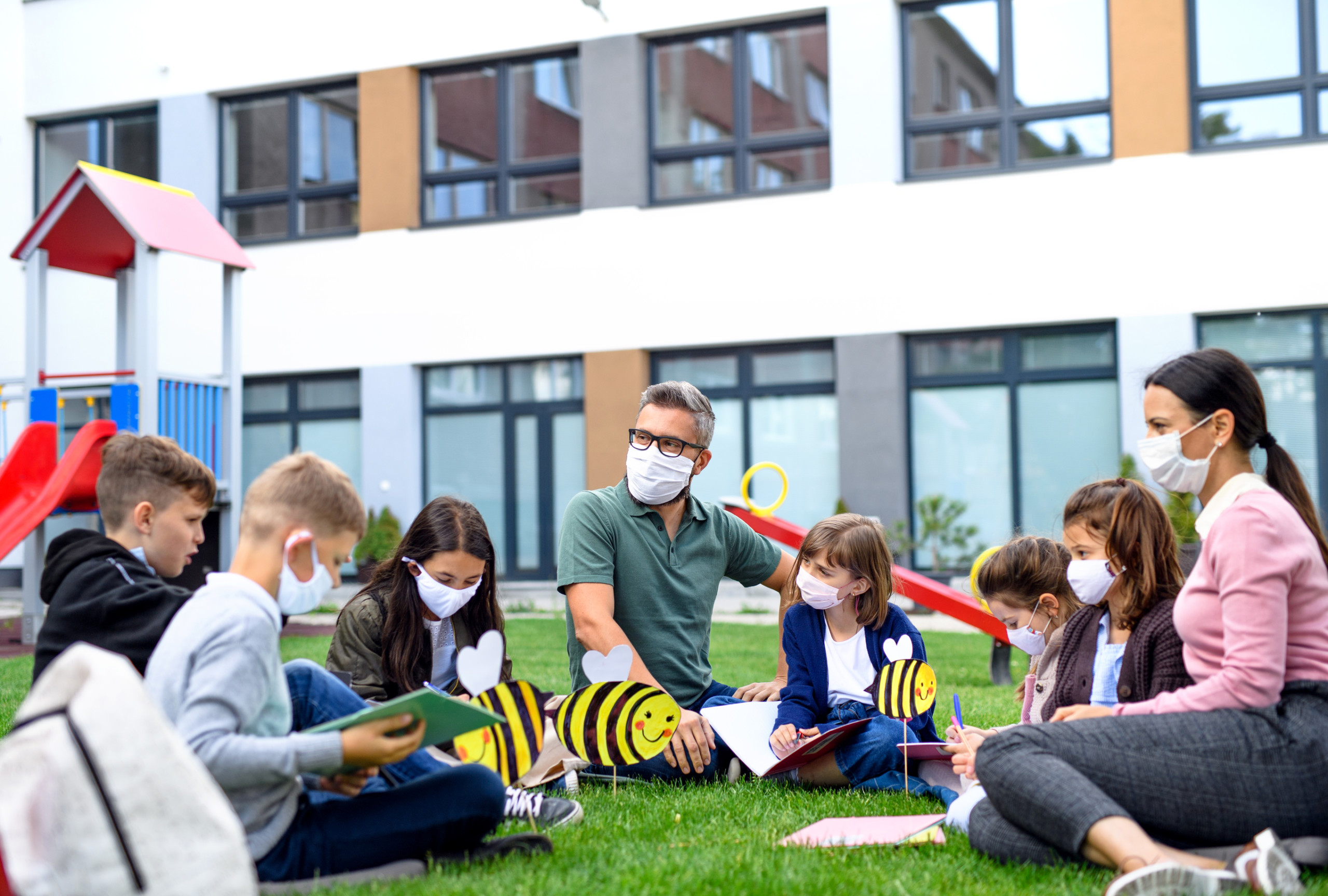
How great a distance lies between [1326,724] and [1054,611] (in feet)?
4.49

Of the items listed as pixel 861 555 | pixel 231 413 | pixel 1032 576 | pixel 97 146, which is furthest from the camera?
pixel 97 146

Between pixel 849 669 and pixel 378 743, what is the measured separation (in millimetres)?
2136

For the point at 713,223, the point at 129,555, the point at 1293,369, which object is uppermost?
the point at 713,223

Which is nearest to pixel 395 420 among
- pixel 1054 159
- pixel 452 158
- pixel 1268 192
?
pixel 452 158

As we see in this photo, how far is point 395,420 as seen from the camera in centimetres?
1421

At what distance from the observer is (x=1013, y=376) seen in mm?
12320

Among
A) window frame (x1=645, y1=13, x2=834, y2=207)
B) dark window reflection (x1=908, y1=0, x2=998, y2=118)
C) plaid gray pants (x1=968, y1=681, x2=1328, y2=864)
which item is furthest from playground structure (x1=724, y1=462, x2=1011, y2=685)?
dark window reflection (x1=908, y1=0, x2=998, y2=118)

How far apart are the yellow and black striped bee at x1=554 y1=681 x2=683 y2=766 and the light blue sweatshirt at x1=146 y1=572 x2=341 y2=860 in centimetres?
122

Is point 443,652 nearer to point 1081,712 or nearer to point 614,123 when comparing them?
point 1081,712

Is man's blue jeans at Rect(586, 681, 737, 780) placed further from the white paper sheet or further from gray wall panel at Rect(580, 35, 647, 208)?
gray wall panel at Rect(580, 35, 647, 208)

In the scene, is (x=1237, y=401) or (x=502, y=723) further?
(x=502, y=723)

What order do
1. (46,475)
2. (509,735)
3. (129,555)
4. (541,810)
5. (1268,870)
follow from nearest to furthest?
(1268,870), (129,555), (509,735), (541,810), (46,475)

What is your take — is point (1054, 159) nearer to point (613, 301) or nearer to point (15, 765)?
point (613, 301)

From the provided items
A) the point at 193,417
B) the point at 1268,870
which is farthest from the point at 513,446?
the point at 1268,870
